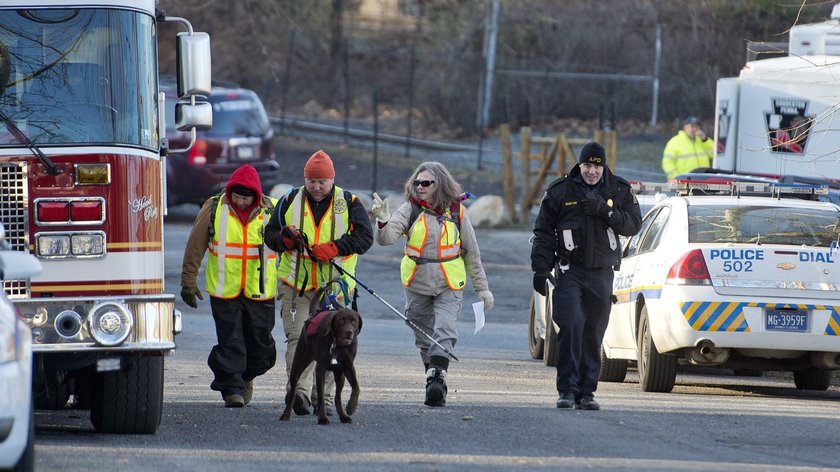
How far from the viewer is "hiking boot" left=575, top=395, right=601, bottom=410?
10.7 m

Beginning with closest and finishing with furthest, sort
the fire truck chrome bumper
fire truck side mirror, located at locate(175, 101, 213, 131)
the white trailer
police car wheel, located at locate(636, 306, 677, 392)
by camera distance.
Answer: the fire truck chrome bumper → fire truck side mirror, located at locate(175, 101, 213, 131) → police car wheel, located at locate(636, 306, 677, 392) → the white trailer

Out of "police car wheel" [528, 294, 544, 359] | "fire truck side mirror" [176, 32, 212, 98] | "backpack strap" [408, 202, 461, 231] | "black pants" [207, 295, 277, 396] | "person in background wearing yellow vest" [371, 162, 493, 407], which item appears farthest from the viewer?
"police car wheel" [528, 294, 544, 359]

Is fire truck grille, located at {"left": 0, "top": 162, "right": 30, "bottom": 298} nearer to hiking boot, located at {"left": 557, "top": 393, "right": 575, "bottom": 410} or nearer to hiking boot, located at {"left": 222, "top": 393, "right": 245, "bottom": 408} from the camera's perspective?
hiking boot, located at {"left": 222, "top": 393, "right": 245, "bottom": 408}

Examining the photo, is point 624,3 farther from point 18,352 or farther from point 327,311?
point 18,352

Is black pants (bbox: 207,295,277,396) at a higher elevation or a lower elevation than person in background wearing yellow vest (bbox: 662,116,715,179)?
lower

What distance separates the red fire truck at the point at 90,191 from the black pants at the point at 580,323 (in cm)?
298

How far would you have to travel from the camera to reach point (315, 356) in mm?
9703

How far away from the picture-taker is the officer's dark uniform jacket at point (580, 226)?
428 inches

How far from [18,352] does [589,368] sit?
512cm

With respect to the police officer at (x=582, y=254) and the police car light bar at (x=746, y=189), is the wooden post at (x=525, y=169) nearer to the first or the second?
the police car light bar at (x=746, y=189)

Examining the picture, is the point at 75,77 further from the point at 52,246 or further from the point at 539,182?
the point at 539,182

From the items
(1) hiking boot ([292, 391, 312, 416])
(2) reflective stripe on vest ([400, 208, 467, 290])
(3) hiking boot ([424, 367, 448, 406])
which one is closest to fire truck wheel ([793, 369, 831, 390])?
(2) reflective stripe on vest ([400, 208, 467, 290])

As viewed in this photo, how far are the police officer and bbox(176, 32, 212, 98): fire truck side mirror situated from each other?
9.13ft

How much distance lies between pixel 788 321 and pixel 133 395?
476cm
